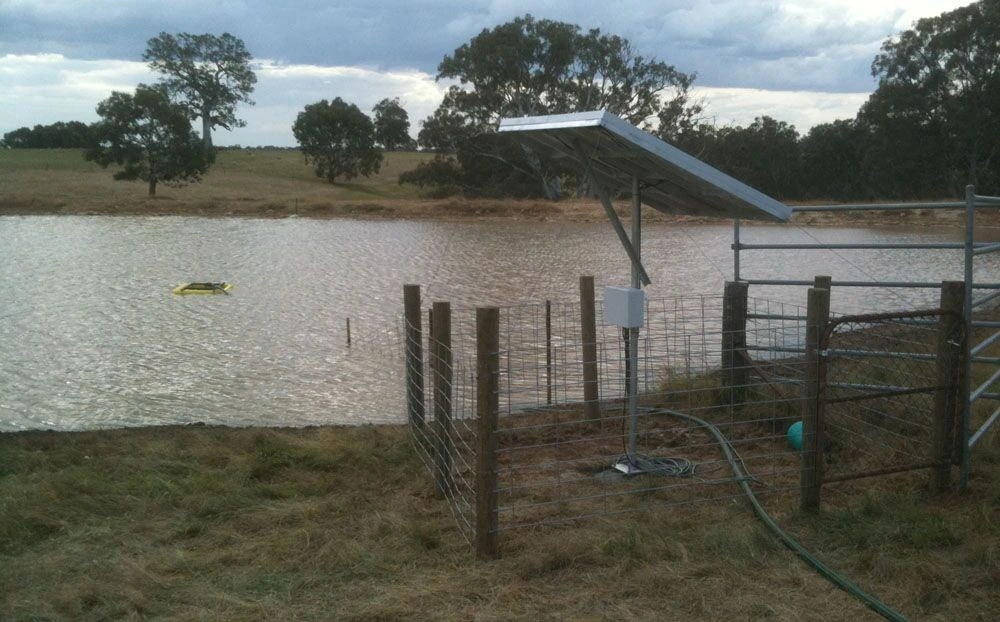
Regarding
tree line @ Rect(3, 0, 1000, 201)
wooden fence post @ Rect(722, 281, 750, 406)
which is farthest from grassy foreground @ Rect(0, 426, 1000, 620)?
Answer: tree line @ Rect(3, 0, 1000, 201)

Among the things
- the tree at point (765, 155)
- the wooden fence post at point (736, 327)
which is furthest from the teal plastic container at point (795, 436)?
the tree at point (765, 155)

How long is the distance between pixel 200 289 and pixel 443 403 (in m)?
15.2

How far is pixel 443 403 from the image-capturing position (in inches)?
272

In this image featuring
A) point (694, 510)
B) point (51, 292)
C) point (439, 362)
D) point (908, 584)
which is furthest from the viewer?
point (51, 292)

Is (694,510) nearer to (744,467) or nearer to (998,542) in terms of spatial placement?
(744,467)

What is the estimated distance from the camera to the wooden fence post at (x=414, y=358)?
26.3ft

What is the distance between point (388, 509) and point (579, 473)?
1.57m

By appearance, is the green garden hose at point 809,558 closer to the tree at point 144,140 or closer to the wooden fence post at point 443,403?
the wooden fence post at point 443,403

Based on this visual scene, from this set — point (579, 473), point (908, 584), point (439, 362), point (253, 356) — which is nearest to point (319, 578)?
point (439, 362)

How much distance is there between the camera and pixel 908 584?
513 centimetres

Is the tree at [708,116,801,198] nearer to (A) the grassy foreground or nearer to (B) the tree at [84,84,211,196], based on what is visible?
(B) the tree at [84,84,211,196]

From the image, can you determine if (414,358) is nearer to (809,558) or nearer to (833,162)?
(809,558)

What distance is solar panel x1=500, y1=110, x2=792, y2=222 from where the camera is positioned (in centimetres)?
604

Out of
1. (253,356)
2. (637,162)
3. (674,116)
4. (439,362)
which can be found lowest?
(253,356)
